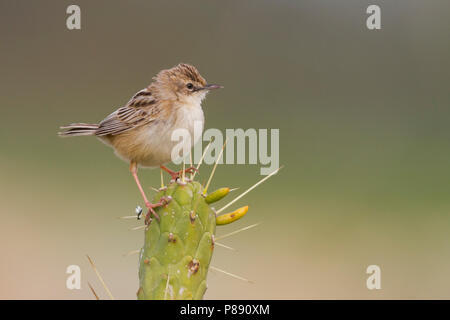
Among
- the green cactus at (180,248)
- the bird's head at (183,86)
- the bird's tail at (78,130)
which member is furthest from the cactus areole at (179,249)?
the bird's head at (183,86)

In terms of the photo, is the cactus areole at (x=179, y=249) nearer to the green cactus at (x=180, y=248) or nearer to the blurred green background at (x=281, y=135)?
the green cactus at (x=180, y=248)

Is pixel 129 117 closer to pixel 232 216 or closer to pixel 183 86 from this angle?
pixel 183 86

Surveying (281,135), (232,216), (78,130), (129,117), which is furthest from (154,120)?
(281,135)

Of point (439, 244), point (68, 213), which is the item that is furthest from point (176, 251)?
point (439, 244)

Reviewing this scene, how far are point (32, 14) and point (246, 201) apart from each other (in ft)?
18.4

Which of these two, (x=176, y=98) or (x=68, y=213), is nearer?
(x=176, y=98)

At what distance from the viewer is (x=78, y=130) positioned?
139 inches

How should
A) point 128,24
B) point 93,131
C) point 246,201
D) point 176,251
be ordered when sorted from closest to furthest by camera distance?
point 176,251
point 93,131
point 246,201
point 128,24

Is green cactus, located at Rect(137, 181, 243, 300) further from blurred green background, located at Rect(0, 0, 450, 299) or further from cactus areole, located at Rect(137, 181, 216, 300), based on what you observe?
blurred green background, located at Rect(0, 0, 450, 299)

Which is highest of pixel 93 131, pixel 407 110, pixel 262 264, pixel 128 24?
pixel 128 24

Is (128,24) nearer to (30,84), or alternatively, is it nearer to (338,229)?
(30,84)

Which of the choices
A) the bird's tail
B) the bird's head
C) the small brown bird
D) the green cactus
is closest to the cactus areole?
the green cactus

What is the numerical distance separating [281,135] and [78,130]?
7.14 m

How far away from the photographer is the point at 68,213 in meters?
7.93
